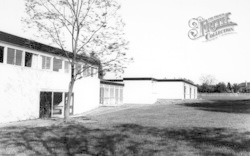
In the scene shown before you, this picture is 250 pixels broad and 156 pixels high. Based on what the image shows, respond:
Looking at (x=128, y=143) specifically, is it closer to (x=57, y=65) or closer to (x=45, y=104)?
(x=45, y=104)

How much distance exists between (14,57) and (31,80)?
1931mm

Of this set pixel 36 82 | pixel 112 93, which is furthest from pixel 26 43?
pixel 112 93

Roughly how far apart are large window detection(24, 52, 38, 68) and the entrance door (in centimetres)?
209

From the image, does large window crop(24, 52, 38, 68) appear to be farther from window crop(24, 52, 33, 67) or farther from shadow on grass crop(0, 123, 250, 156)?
shadow on grass crop(0, 123, 250, 156)

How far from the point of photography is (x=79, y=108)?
2419 cm

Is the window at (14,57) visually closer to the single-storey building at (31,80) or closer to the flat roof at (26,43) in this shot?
the single-storey building at (31,80)

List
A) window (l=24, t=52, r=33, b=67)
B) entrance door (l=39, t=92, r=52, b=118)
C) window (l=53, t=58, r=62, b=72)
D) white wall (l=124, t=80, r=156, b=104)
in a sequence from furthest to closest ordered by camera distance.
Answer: white wall (l=124, t=80, r=156, b=104) < window (l=53, t=58, r=62, b=72) < entrance door (l=39, t=92, r=52, b=118) < window (l=24, t=52, r=33, b=67)

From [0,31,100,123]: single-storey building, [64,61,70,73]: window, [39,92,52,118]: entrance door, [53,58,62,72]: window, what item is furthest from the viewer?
[64,61,70,73]: window

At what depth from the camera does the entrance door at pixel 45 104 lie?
63.3 ft

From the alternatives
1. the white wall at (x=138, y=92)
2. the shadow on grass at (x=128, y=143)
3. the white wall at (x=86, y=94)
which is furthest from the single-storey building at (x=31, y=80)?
the white wall at (x=138, y=92)

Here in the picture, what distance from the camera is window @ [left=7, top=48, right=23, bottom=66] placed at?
54.1 ft

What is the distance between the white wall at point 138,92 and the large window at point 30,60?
71.4 ft

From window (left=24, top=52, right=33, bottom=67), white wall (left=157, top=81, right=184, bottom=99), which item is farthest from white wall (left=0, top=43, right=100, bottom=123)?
white wall (left=157, top=81, right=184, bottom=99)

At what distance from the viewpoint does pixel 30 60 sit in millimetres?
18234
